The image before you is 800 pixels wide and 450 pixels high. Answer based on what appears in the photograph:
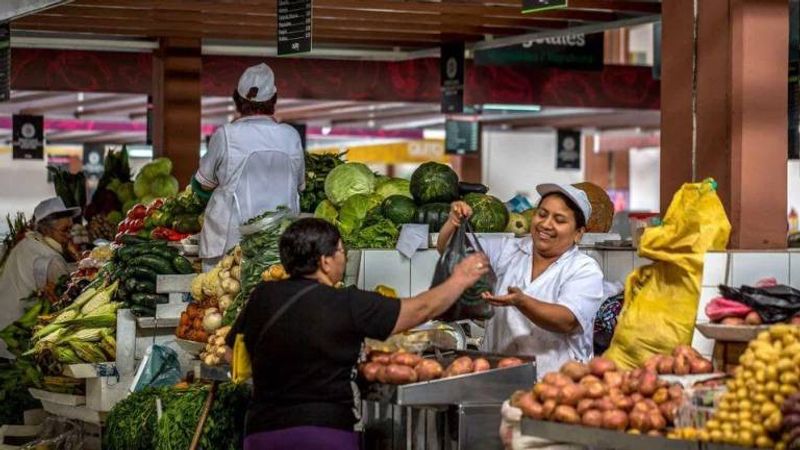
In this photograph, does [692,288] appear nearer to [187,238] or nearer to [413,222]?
[413,222]

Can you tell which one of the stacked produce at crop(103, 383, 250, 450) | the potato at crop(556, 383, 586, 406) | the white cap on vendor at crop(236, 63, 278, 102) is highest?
the white cap on vendor at crop(236, 63, 278, 102)

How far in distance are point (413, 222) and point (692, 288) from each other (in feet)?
7.92

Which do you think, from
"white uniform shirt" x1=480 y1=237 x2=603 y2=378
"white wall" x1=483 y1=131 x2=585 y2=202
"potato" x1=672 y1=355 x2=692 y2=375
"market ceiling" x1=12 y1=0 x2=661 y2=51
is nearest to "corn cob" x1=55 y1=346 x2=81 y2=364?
"market ceiling" x1=12 y1=0 x2=661 y2=51

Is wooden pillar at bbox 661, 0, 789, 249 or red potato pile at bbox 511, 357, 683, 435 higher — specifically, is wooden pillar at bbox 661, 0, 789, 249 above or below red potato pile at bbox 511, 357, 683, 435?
above

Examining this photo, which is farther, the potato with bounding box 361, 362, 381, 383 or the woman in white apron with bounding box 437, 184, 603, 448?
the woman in white apron with bounding box 437, 184, 603, 448

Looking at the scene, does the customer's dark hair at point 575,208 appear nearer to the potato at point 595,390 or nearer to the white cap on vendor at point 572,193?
the white cap on vendor at point 572,193

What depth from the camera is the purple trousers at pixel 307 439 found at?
17.9 feet

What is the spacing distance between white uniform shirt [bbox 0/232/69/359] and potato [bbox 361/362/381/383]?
6.40m

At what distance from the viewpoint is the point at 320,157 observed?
31.6 feet

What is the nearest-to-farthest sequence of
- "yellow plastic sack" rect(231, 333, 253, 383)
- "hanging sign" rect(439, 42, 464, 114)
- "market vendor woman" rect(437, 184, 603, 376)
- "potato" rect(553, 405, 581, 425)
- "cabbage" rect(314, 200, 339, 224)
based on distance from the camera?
1. "potato" rect(553, 405, 581, 425)
2. "yellow plastic sack" rect(231, 333, 253, 383)
3. "market vendor woman" rect(437, 184, 603, 376)
4. "cabbage" rect(314, 200, 339, 224)
5. "hanging sign" rect(439, 42, 464, 114)

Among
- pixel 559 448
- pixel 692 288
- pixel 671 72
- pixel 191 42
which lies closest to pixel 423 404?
pixel 559 448

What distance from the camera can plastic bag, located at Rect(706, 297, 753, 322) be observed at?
18.9 ft

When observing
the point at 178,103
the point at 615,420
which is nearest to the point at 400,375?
the point at 615,420

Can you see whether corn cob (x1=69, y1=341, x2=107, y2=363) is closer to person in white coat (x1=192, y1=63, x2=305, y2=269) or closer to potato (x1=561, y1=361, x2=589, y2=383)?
person in white coat (x1=192, y1=63, x2=305, y2=269)
